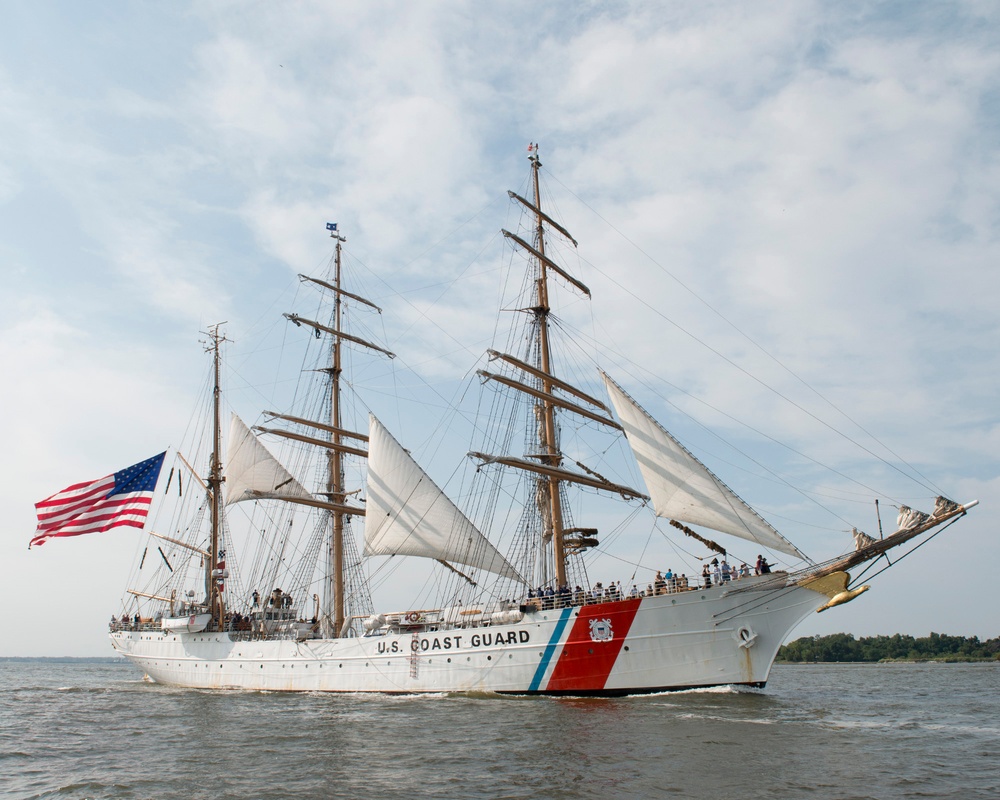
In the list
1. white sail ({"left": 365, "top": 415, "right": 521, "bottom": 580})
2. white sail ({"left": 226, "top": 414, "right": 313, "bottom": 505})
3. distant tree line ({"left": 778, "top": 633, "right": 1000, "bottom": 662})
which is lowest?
distant tree line ({"left": 778, "top": 633, "right": 1000, "bottom": 662})

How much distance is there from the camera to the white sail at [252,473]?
1687 inches

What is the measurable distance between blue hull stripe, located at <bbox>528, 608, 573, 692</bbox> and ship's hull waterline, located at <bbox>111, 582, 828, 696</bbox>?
0.03 metres

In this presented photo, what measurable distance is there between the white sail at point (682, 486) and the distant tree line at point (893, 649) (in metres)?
90.8

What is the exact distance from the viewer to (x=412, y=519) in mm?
35688

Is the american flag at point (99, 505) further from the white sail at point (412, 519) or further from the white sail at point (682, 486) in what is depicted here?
the white sail at point (682, 486)

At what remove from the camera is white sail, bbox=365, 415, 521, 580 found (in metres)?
34.3

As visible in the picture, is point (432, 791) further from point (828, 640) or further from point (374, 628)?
point (828, 640)

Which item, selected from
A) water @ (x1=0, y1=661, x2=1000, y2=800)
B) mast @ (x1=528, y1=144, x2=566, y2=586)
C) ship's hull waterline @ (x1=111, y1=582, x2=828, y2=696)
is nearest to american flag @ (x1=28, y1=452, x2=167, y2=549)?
water @ (x1=0, y1=661, x2=1000, y2=800)

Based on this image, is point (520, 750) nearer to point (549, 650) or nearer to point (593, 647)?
point (593, 647)

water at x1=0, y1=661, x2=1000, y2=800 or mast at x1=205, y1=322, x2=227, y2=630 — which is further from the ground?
mast at x1=205, y1=322, x2=227, y2=630

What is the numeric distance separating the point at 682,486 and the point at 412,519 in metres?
13.3

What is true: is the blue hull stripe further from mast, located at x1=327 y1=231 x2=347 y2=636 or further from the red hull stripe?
mast, located at x1=327 y1=231 x2=347 y2=636

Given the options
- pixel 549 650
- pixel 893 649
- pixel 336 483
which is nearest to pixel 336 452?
pixel 336 483

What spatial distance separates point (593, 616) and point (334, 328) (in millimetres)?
26569
